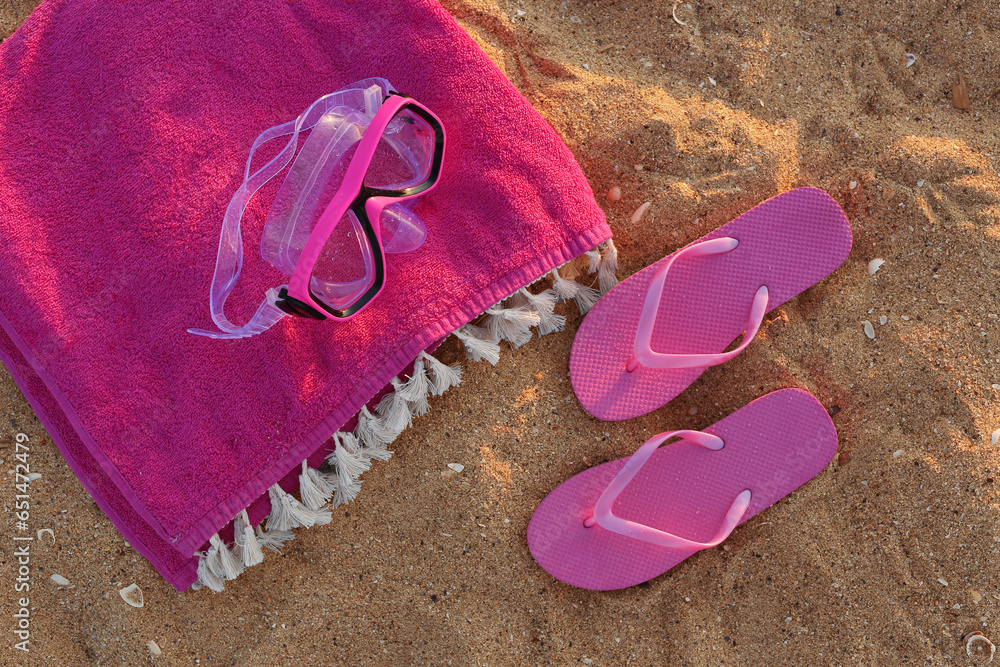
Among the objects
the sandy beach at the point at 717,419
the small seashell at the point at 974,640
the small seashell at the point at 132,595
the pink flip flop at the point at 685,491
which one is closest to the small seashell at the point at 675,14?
the sandy beach at the point at 717,419

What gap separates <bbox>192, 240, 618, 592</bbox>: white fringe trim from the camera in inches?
51.6

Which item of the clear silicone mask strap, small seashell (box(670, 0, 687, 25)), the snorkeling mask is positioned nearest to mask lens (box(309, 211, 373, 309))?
the snorkeling mask

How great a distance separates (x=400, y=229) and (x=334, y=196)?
153 mm

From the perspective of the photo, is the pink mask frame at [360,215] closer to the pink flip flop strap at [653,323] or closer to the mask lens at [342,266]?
the mask lens at [342,266]

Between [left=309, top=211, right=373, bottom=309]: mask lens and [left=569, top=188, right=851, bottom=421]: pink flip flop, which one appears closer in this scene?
[left=309, top=211, right=373, bottom=309]: mask lens

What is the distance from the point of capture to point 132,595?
1.36 m

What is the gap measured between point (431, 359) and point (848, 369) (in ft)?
3.09

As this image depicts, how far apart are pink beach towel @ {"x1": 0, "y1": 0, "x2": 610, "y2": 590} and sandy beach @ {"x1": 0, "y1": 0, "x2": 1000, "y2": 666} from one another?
176 mm

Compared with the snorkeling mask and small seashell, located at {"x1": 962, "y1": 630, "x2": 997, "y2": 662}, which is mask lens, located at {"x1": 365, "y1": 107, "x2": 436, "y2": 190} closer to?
the snorkeling mask

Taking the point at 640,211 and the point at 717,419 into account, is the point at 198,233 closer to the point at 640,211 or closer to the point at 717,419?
the point at 640,211

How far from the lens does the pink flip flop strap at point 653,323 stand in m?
1.34

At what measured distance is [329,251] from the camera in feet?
4.17

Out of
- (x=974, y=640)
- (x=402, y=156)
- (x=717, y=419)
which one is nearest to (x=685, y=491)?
(x=717, y=419)

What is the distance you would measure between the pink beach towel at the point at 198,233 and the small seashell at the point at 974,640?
116 centimetres
